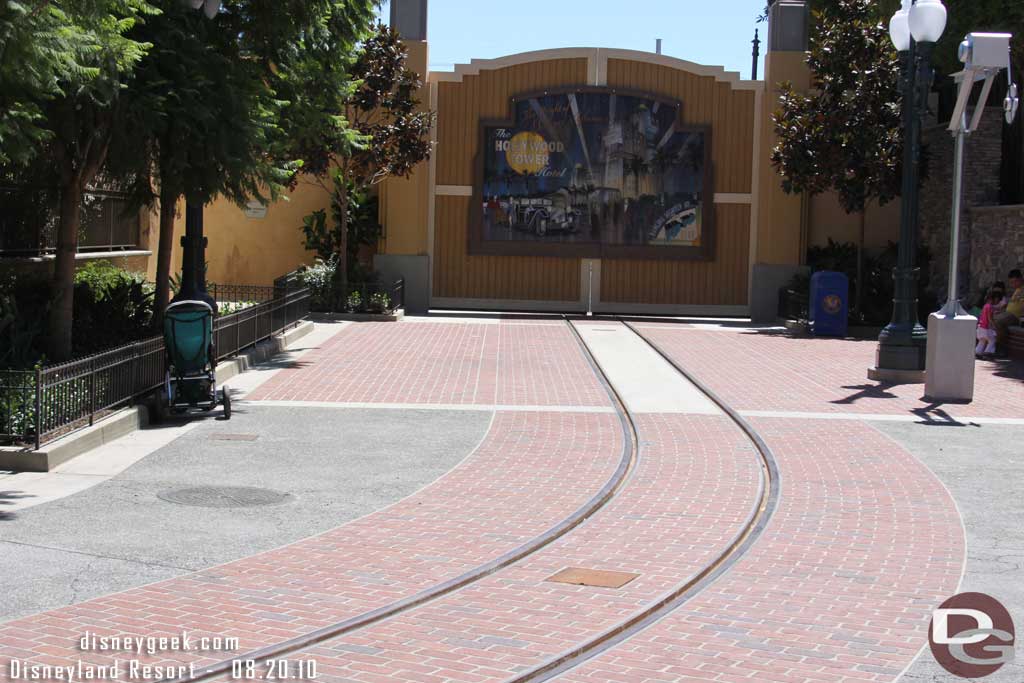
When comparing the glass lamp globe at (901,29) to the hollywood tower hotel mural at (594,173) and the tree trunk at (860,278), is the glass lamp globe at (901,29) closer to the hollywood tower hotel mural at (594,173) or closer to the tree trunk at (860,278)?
the tree trunk at (860,278)

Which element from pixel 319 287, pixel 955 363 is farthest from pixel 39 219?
pixel 955 363

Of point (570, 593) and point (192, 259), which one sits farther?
point (192, 259)

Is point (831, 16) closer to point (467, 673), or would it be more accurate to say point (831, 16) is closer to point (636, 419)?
point (636, 419)

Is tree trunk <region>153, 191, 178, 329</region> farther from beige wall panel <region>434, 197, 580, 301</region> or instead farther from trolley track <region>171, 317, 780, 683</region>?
beige wall panel <region>434, 197, 580, 301</region>

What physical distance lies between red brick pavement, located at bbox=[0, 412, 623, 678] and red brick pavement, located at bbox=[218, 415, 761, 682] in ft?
1.12

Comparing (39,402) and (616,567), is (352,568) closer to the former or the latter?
(616,567)

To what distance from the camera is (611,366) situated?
65.0 feet

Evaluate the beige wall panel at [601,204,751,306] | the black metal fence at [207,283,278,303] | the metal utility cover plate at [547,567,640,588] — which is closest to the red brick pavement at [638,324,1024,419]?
the beige wall panel at [601,204,751,306]

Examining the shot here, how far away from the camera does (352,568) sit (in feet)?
26.0

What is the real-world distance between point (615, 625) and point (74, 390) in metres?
6.98

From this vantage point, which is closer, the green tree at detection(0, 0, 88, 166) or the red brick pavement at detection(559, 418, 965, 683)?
the red brick pavement at detection(559, 418, 965, 683)

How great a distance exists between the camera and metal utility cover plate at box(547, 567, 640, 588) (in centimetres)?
770

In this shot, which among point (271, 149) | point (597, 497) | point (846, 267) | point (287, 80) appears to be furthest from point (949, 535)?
point (846, 267)

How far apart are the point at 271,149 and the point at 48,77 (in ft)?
22.5
